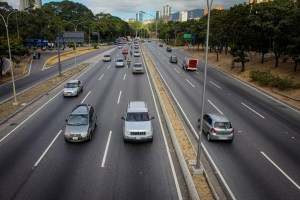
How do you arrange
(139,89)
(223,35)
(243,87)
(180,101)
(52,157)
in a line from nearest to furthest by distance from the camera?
1. (52,157)
2. (180,101)
3. (139,89)
4. (243,87)
5. (223,35)

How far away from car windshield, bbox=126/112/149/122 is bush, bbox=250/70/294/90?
22.8 m

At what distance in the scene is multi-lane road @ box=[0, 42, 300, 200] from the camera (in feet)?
42.8

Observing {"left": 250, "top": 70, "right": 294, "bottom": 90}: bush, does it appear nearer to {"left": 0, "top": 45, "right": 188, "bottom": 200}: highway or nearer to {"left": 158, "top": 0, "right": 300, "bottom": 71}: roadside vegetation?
{"left": 158, "top": 0, "right": 300, "bottom": 71}: roadside vegetation

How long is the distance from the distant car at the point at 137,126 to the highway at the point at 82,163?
62cm

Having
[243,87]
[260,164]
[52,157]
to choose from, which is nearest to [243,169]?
[260,164]

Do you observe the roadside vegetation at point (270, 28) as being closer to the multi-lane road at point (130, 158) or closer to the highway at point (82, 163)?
the multi-lane road at point (130, 158)

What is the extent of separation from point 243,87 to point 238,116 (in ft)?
48.3

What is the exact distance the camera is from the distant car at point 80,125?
18.0 metres

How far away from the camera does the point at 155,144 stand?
59.8 feet

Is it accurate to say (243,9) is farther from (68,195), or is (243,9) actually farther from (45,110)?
(68,195)

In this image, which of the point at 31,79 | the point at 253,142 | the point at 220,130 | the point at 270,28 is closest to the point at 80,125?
the point at 220,130

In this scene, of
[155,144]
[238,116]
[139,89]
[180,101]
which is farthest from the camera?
A: [139,89]

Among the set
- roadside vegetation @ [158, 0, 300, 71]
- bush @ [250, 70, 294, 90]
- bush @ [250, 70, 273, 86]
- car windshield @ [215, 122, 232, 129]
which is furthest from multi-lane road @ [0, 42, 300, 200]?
roadside vegetation @ [158, 0, 300, 71]

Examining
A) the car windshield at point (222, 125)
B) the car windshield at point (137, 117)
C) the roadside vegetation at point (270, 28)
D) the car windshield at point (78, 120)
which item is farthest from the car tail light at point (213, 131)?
the roadside vegetation at point (270, 28)
